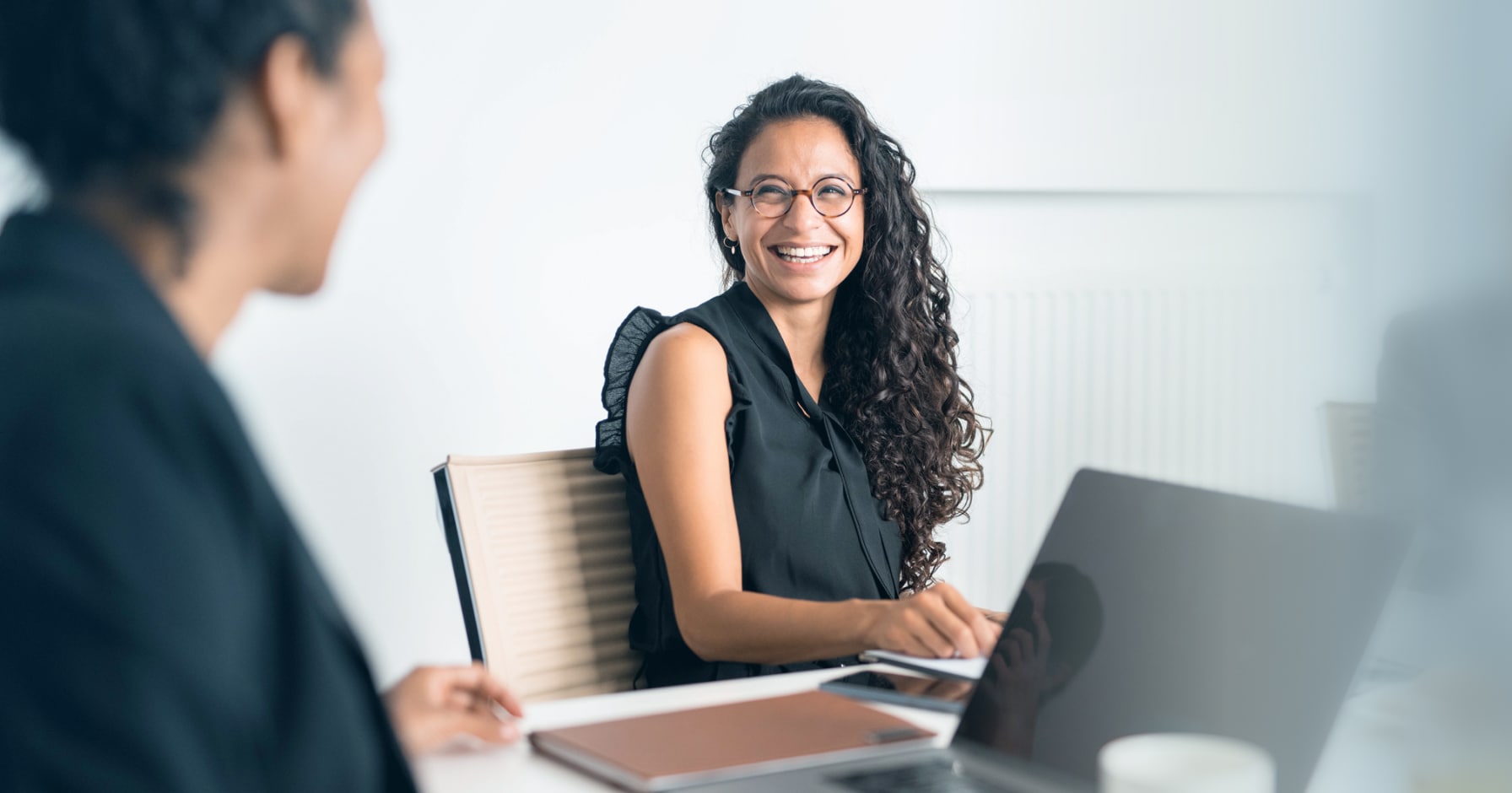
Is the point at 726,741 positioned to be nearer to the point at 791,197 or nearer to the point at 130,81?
the point at 130,81

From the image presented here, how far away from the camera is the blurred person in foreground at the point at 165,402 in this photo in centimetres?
36

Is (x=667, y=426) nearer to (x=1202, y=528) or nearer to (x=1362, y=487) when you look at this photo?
(x=1202, y=528)

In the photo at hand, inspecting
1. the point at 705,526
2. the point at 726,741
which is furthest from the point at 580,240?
the point at 726,741

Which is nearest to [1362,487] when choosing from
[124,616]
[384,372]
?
[124,616]

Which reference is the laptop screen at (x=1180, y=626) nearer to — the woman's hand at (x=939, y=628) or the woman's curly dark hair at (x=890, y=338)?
the woman's hand at (x=939, y=628)

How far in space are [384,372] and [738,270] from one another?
1.97 feet

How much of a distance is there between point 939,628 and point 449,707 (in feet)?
1.33

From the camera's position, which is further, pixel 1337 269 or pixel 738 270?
pixel 738 270

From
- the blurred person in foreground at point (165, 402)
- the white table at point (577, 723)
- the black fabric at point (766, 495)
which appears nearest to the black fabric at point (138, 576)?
the blurred person in foreground at point (165, 402)

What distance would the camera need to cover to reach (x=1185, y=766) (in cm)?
41

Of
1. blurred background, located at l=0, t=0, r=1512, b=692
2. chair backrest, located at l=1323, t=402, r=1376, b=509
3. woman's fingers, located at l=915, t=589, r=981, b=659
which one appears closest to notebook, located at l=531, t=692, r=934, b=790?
woman's fingers, located at l=915, t=589, r=981, b=659

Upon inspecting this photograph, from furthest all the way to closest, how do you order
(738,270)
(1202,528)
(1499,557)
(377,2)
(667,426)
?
(377,2) < (738,270) < (667,426) < (1202,528) < (1499,557)

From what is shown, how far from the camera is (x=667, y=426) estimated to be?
138 cm

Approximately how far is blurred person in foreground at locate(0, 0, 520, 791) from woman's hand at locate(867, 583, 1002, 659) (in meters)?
0.61
